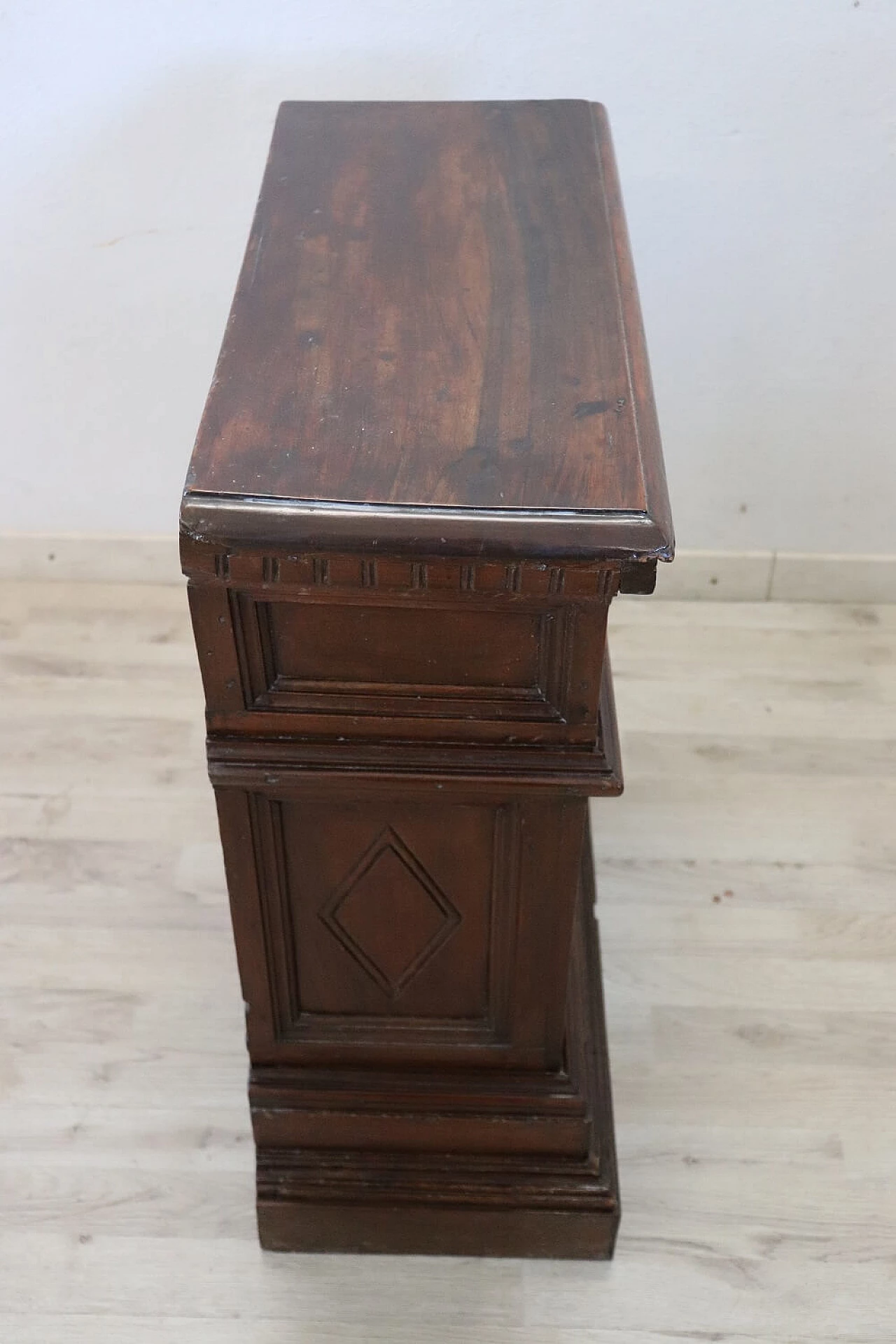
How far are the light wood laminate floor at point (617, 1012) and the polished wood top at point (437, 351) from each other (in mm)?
848

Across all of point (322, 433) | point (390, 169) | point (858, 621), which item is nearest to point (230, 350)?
point (322, 433)

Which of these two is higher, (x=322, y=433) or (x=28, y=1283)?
(x=322, y=433)

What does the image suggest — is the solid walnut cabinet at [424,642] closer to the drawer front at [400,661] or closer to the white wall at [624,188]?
the drawer front at [400,661]

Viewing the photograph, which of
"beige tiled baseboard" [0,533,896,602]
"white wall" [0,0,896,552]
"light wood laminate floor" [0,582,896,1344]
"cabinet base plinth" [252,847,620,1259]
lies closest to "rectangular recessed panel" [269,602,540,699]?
"cabinet base plinth" [252,847,620,1259]

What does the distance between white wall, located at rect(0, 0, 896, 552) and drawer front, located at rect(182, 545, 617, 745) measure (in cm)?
103

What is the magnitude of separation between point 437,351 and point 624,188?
84 centimetres

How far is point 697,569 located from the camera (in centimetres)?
207

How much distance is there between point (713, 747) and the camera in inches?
72.7

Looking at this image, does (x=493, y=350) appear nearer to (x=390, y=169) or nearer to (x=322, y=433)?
(x=322, y=433)

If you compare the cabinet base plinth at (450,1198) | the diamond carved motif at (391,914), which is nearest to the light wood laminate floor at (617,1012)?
the cabinet base plinth at (450,1198)

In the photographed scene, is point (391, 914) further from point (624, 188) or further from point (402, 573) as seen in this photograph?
point (624, 188)

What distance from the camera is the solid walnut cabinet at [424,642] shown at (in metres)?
0.86

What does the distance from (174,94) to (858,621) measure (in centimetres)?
133

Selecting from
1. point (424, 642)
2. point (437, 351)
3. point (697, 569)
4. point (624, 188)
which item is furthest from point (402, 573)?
point (697, 569)
